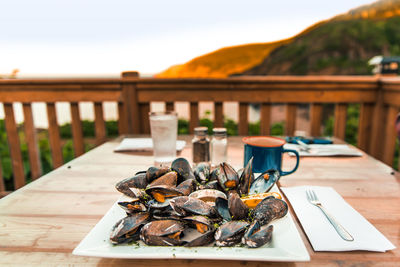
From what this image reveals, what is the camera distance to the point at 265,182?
24.2 inches

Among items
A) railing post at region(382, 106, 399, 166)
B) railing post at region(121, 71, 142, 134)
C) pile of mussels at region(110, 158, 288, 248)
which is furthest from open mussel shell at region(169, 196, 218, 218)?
railing post at region(382, 106, 399, 166)

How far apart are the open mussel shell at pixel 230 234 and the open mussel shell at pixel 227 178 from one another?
16cm

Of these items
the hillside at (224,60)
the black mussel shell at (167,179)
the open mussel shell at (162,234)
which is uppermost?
the hillside at (224,60)

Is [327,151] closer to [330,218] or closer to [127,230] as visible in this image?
[330,218]

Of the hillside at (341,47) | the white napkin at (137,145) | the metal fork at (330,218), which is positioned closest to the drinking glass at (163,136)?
the white napkin at (137,145)

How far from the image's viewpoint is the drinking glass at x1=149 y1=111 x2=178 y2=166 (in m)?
1.01

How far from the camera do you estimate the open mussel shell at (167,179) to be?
1.76ft

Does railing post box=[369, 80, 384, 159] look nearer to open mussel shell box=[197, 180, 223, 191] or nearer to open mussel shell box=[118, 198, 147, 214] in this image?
open mussel shell box=[197, 180, 223, 191]

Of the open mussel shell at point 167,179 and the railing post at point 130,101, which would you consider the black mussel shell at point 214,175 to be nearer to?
the open mussel shell at point 167,179

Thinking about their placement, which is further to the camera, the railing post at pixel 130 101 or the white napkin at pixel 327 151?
the railing post at pixel 130 101

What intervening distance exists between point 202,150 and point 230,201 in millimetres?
522

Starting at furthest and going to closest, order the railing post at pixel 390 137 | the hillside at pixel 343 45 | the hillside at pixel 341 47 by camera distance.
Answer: the hillside at pixel 341 47, the hillside at pixel 343 45, the railing post at pixel 390 137

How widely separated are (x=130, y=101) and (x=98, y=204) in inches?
50.6

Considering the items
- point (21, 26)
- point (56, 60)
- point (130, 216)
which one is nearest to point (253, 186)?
point (130, 216)
